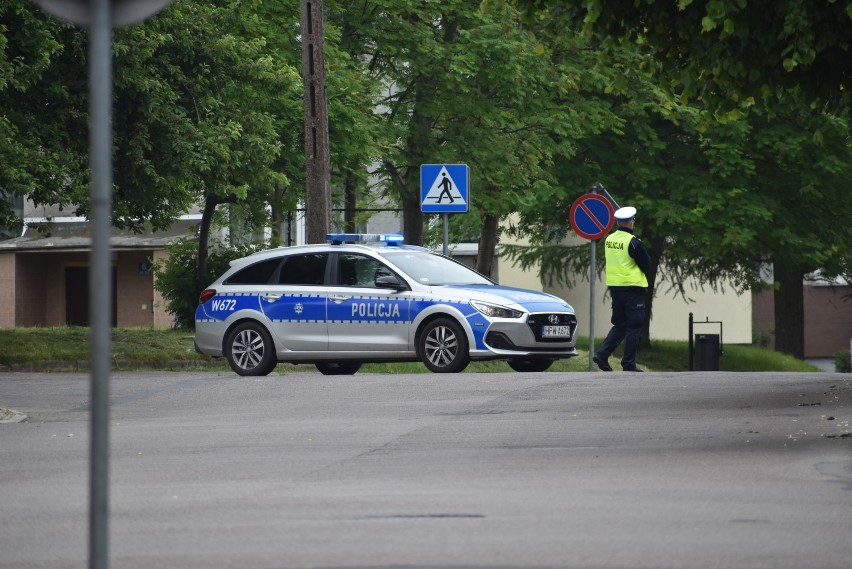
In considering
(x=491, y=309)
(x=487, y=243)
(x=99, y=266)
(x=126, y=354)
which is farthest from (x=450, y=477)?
(x=487, y=243)

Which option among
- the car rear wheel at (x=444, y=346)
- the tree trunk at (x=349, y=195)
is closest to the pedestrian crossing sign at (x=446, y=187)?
the car rear wheel at (x=444, y=346)

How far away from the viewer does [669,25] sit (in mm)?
12398

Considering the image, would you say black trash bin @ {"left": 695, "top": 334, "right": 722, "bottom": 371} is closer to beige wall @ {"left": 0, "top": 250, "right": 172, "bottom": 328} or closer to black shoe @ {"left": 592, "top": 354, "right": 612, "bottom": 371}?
black shoe @ {"left": 592, "top": 354, "right": 612, "bottom": 371}

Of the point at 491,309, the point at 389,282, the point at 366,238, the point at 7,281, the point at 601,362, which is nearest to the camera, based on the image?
the point at 491,309

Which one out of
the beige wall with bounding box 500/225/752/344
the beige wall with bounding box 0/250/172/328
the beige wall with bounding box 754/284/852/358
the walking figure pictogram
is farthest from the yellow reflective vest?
the beige wall with bounding box 754/284/852/358

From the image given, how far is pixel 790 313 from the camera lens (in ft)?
141

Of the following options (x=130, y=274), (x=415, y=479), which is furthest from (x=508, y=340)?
(x=130, y=274)

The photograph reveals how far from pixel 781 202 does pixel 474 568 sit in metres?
31.9

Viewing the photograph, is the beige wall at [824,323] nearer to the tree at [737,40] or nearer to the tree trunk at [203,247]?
the tree trunk at [203,247]

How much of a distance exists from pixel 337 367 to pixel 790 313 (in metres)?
24.4

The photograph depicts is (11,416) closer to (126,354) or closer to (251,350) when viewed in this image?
(251,350)

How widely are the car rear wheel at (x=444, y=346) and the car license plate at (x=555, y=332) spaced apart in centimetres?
92

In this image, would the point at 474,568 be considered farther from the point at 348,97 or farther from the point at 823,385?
the point at 348,97

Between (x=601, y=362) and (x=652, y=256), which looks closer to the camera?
(x=601, y=362)
